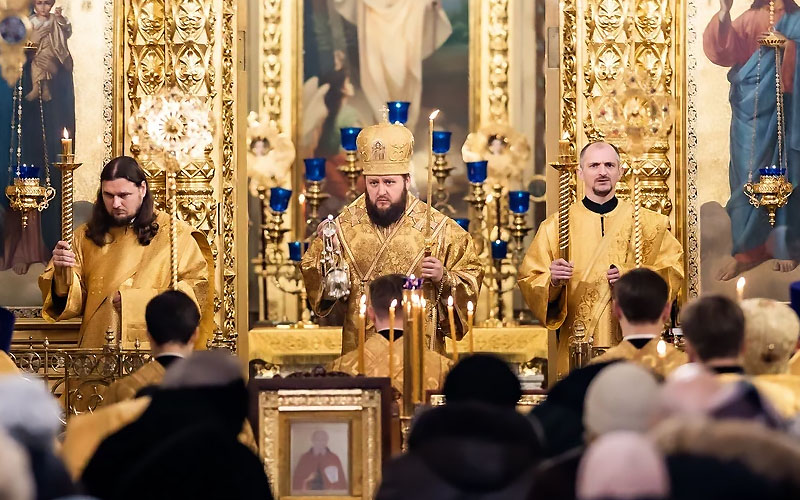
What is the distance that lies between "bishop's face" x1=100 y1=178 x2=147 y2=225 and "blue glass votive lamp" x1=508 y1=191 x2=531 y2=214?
134 inches

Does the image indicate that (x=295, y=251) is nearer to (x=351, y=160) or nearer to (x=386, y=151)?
(x=351, y=160)

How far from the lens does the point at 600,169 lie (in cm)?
1088

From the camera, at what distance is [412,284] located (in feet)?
27.5

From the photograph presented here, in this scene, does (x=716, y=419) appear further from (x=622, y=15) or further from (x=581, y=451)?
(x=622, y=15)

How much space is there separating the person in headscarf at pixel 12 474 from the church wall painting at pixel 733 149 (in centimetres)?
769

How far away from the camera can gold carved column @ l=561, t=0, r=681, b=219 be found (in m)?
12.2

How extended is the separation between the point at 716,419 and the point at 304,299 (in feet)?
27.7

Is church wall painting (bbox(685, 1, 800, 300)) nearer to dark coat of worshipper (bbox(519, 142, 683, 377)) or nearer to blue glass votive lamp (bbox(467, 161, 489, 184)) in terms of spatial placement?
dark coat of worshipper (bbox(519, 142, 683, 377))

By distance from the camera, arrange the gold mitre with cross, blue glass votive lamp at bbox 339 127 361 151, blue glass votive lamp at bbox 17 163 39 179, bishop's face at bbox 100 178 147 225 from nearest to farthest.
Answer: bishop's face at bbox 100 178 147 225 < the gold mitre with cross < blue glass votive lamp at bbox 17 163 39 179 < blue glass votive lamp at bbox 339 127 361 151

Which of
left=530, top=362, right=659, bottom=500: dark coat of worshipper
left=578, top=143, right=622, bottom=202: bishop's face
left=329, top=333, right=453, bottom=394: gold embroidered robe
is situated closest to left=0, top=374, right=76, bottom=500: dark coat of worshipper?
left=530, top=362, right=659, bottom=500: dark coat of worshipper

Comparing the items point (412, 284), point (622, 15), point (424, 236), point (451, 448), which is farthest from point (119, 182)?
point (451, 448)

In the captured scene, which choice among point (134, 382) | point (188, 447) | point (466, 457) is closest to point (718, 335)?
point (466, 457)

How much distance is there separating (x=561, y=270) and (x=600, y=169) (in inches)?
29.1

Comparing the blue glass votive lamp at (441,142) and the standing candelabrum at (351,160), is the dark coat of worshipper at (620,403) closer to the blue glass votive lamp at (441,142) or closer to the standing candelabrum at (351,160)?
the blue glass votive lamp at (441,142)
